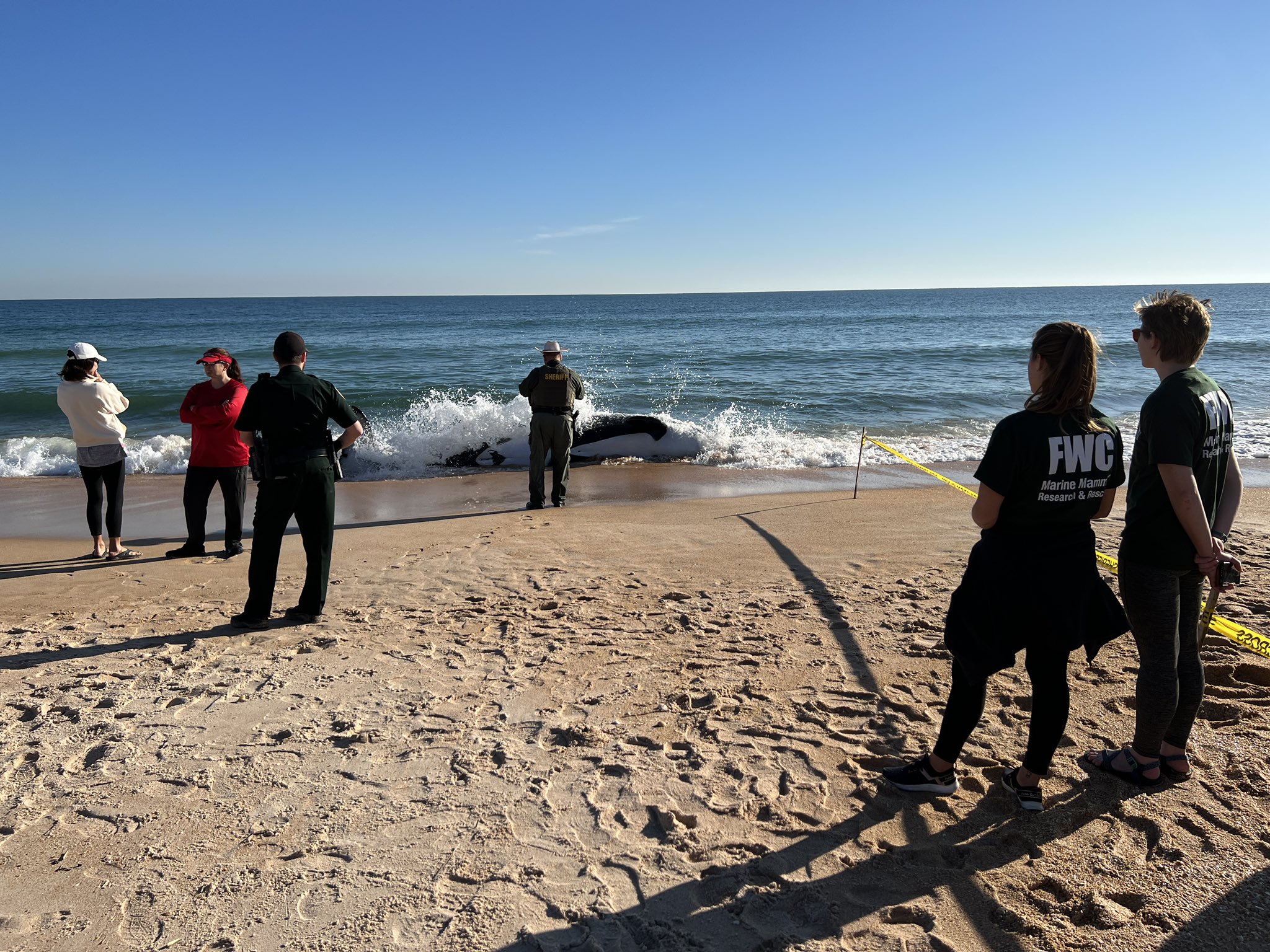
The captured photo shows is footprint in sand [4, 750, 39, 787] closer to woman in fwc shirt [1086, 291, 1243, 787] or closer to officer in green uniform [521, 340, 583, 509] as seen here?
woman in fwc shirt [1086, 291, 1243, 787]

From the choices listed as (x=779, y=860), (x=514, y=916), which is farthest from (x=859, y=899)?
(x=514, y=916)

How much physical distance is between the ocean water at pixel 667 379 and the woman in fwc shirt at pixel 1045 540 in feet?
30.0

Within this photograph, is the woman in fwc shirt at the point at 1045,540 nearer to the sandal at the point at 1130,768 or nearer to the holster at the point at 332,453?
the sandal at the point at 1130,768

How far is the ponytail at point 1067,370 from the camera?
2.45 metres

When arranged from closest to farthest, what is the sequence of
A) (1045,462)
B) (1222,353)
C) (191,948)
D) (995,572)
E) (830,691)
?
(191,948)
(1045,462)
(995,572)
(830,691)
(1222,353)

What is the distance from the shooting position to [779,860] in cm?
263

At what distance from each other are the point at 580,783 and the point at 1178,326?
2.71 meters

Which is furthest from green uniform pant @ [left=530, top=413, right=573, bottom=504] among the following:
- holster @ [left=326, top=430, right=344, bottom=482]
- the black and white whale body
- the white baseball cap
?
the white baseball cap

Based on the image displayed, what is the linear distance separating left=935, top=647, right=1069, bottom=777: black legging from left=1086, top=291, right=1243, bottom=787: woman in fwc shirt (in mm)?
403

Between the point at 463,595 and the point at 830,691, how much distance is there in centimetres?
264

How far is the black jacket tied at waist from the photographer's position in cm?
256

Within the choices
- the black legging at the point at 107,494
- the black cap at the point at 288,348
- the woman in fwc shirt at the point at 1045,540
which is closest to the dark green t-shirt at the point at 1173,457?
the woman in fwc shirt at the point at 1045,540

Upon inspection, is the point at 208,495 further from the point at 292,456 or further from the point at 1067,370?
the point at 1067,370

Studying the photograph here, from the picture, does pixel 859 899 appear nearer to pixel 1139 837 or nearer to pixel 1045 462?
pixel 1139 837
